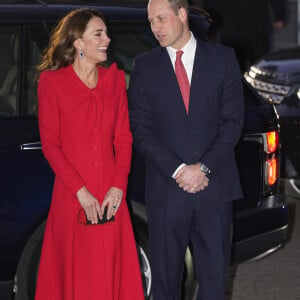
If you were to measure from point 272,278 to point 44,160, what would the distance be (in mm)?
2583

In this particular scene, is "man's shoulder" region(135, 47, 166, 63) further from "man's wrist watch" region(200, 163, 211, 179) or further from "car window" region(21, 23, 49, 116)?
"car window" region(21, 23, 49, 116)

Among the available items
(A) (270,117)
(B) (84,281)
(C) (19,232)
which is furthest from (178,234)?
(A) (270,117)

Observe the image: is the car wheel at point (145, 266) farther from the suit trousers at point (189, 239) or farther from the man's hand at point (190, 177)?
the man's hand at point (190, 177)

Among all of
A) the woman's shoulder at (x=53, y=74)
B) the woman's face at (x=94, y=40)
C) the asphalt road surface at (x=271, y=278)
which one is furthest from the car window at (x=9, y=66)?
the asphalt road surface at (x=271, y=278)

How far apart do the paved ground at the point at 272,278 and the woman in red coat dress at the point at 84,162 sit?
81.2 inches

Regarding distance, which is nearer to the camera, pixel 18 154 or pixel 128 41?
pixel 18 154

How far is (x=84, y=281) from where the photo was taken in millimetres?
5398

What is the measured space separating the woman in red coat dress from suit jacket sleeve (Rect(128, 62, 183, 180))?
79 mm

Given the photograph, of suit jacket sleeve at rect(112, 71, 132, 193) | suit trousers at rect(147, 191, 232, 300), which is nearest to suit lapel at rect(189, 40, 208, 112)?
suit jacket sleeve at rect(112, 71, 132, 193)

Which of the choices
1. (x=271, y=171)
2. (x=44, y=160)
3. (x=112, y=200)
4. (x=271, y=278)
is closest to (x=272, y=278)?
(x=271, y=278)

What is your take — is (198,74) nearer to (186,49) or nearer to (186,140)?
(186,49)

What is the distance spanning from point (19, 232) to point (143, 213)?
0.71 metres

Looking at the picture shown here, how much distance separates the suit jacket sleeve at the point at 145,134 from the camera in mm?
5391

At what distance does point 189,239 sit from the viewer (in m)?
5.63
